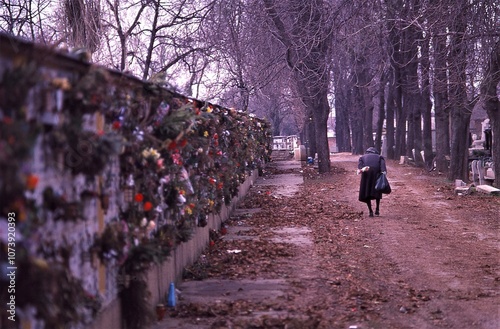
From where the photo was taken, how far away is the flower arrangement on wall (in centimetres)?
363

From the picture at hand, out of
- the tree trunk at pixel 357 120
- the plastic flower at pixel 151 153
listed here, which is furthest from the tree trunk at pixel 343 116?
the plastic flower at pixel 151 153

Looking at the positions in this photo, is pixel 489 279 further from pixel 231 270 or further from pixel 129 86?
pixel 129 86

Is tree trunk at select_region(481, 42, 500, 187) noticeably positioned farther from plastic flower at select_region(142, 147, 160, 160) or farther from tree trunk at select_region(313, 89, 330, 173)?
plastic flower at select_region(142, 147, 160, 160)

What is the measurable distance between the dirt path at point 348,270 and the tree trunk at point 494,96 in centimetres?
264

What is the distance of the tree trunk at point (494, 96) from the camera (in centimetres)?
1816

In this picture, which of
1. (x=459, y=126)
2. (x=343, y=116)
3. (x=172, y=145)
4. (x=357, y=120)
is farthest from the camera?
(x=343, y=116)

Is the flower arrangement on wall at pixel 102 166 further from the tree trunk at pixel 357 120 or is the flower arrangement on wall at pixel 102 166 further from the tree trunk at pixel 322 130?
the tree trunk at pixel 357 120

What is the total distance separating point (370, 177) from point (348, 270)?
7.16 meters

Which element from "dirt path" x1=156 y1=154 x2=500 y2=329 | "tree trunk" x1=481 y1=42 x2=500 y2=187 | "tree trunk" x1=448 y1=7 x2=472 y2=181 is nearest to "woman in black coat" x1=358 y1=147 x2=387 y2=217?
"dirt path" x1=156 y1=154 x2=500 y2=329

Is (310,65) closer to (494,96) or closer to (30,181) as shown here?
(494,96)

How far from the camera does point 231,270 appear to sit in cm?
1005

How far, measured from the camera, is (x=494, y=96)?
2025 centimetres

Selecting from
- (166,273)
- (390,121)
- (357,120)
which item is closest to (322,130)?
(390,121)

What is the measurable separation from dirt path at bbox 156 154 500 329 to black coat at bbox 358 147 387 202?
1.70ft
